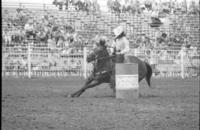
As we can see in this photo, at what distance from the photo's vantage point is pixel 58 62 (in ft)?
74.9

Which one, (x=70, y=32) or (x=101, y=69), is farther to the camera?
(x=70, y=32)

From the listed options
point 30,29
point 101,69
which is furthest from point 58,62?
point 101,69

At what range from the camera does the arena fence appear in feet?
73.1

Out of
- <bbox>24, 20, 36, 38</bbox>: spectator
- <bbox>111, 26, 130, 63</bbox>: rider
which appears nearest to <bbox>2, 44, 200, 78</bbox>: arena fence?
<bbox>24, 20, 36, 38</bbox>: spectator

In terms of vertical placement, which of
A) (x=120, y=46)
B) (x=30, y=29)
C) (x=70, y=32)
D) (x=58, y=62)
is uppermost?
(x=30, y=29)

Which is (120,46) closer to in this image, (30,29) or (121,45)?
(121,45)

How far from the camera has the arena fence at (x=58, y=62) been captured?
2228 centimetres

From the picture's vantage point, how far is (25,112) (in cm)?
798

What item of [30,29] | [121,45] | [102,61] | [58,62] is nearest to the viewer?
[102,61]

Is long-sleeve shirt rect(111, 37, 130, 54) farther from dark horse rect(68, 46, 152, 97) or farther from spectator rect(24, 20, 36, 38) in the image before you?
spectator rect(24, 20, 36, 38)

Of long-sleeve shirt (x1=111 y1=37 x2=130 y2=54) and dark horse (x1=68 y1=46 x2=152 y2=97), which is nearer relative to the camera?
dark horse (x1=68 y1=46 x2=152 y2=97)

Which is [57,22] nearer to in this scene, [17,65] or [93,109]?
[17,65]

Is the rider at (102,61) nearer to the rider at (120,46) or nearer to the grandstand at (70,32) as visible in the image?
the rider at (120,46)

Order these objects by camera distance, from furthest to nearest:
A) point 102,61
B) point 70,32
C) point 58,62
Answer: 1. point 70,32
2. point 58,62
3. point 102,61
